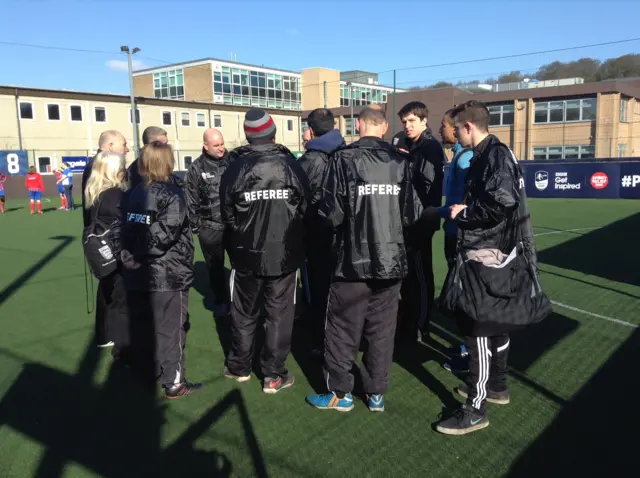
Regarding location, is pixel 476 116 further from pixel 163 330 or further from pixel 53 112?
pixel 53 112

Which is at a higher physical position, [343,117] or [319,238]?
[343,117]

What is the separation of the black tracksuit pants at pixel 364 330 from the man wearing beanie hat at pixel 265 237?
0.48 metres

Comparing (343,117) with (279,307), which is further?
(343,117)

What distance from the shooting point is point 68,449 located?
3229 millimetres

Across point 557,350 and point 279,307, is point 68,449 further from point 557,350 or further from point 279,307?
point 557,350

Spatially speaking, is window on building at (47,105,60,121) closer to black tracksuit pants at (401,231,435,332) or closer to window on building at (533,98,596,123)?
window on building at (533,98,596,123)

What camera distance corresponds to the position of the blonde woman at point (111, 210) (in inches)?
167

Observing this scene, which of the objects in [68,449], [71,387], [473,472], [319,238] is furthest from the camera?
[319,238]

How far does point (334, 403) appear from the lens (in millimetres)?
3670

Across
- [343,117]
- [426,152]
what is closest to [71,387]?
[426,152]

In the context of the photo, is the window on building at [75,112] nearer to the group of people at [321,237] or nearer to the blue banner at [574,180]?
the blue banner at [574,180]

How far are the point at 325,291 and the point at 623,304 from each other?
3649 millimetres

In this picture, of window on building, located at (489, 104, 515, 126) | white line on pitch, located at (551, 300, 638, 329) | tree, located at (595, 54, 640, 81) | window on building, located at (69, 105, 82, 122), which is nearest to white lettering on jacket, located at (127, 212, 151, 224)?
white line on pitch, located at (551, 300, 638, 329)

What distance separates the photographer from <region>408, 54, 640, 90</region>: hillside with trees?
4316 cm
